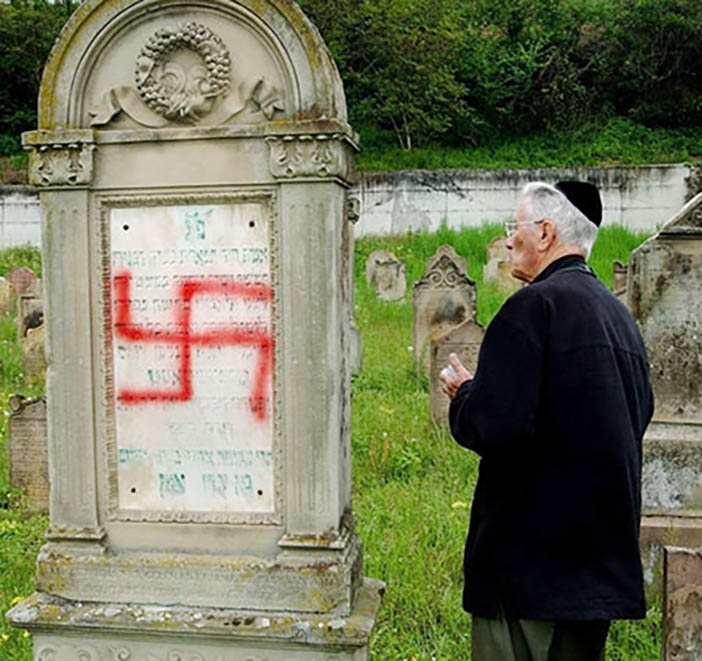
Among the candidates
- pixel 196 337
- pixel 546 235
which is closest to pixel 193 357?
pixel 196 337

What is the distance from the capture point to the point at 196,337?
3051mm

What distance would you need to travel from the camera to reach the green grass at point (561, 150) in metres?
26.2

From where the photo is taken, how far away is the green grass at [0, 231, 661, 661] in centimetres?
397

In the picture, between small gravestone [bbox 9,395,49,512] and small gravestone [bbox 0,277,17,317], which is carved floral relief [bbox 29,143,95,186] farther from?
small gravestone [bbox 0,277,17,317]

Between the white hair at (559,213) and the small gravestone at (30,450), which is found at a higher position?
the white hair at (559,213)

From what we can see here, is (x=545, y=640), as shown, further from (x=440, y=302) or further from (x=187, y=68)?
(x=440, y=302)

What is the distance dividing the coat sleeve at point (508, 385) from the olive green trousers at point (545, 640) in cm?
56

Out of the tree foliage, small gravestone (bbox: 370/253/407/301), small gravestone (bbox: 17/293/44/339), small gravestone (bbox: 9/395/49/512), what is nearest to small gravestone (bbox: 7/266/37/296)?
small gravestone (bbox: 17/293/44/339)

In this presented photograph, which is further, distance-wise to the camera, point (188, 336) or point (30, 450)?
point (30, 450)

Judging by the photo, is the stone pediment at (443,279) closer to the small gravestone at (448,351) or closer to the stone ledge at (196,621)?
the small gravestone at (448,351)

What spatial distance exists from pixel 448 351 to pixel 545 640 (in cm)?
520

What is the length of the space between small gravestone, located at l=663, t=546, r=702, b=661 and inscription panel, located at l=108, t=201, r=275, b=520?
148 cm

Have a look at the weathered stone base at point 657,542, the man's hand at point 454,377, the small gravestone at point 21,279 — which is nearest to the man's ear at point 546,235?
the man's hand at point 454,377

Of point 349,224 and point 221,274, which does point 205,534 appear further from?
point 349,224
